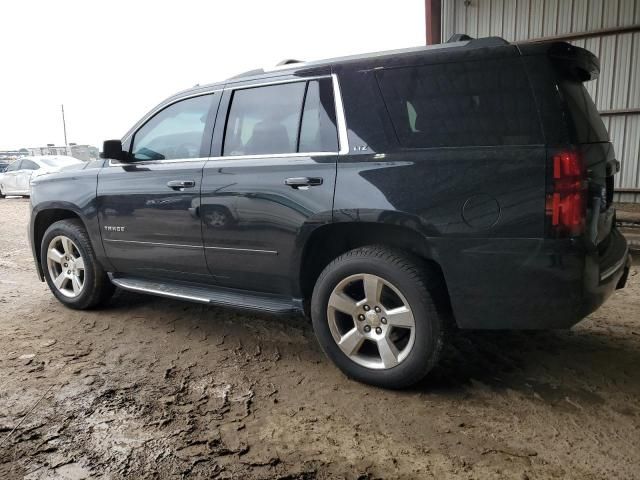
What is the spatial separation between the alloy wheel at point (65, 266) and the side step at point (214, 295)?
1.42ft

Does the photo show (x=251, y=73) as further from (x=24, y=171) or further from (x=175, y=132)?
(x=24, y=171)

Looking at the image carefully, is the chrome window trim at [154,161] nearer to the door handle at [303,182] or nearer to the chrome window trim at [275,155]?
the chrome window trim at [275,155]

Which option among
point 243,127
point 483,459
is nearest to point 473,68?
point 243,127

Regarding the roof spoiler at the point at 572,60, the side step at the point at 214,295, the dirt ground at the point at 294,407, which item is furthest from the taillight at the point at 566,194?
the side step at the point at 214,295

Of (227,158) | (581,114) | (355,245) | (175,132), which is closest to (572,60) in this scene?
(581,114)

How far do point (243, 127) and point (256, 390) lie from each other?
1.77 meters

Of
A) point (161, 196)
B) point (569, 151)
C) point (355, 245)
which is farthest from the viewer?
point (161, 196)

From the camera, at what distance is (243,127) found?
135 inches

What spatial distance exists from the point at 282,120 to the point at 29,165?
15496 millimetres

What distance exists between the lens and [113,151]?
3.89 m

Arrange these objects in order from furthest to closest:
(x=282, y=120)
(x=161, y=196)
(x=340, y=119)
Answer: (x=161, y=196), (x=282, y=120), (x=340, y=119)

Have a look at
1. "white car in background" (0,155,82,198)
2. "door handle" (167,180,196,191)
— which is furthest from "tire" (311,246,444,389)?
"white car in background" (0,155,82,198)

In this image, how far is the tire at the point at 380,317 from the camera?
2.67 meters

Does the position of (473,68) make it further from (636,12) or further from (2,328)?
(636,12)
